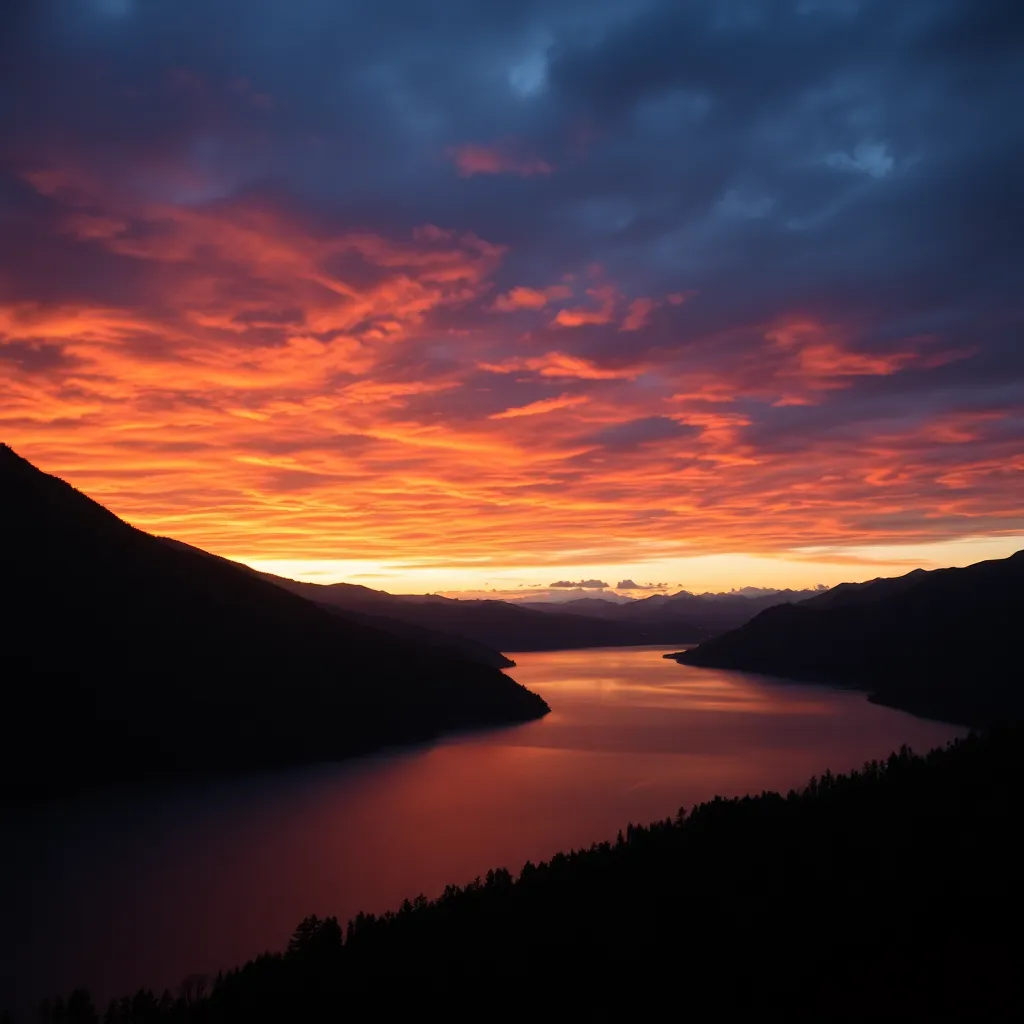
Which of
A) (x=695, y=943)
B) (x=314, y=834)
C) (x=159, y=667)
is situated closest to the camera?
(x=695, y=943)

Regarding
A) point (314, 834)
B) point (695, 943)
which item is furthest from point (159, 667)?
point (695, 943)

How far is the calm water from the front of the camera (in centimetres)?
5391

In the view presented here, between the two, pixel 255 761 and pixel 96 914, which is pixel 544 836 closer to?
pixel 96 914

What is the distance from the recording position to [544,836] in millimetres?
79062

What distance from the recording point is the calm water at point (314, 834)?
5391 cm

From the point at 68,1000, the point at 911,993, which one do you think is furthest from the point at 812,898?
the point at 68,1000

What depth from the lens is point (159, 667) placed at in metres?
125

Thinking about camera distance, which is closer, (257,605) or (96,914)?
(96,914)

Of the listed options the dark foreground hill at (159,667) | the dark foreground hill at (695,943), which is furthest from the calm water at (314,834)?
the dark foreground hill at (159,667)

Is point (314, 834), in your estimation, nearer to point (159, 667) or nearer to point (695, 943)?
point (695, 943)

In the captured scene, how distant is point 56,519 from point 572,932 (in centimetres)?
12005

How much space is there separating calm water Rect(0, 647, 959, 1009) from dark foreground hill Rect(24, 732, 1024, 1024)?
26.1 ft

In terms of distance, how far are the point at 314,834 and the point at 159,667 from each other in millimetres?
55124

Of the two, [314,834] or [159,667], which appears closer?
[314,834]
